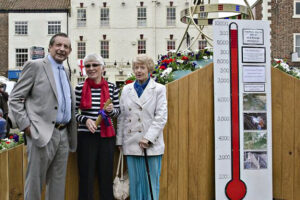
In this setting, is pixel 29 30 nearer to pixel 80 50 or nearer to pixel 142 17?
pixel 80 50

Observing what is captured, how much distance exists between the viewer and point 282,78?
12.0ft

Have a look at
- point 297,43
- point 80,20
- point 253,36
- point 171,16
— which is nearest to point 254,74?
point 253,36

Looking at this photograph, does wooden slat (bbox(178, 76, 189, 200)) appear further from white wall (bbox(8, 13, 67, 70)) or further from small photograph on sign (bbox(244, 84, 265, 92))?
white wall (bbox(8, 13, 67, 70))

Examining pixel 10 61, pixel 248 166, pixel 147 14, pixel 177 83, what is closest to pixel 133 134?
pixel 177 83

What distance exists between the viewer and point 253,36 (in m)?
3.55

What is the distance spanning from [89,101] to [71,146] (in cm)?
45

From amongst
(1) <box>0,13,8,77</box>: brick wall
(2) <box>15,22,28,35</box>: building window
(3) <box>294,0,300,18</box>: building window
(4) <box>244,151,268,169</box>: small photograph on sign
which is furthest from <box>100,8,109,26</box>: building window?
(4) <box>244,151,268,169</box>: small photograph on sign

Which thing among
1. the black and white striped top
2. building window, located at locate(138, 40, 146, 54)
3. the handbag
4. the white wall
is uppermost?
the white wall

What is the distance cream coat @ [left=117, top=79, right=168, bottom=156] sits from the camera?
9.82 ft

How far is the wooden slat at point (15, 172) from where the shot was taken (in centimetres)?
302

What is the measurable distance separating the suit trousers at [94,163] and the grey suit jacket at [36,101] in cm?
46

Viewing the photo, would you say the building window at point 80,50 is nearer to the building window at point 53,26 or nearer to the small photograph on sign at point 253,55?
the building window at point 53,26

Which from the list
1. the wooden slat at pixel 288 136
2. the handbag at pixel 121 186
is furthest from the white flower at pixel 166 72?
the wooden slat at pixel 288 136

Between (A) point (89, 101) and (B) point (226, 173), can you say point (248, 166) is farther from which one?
(A) point (89, 101)
